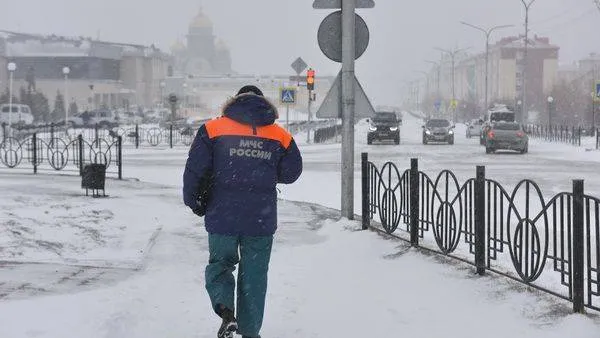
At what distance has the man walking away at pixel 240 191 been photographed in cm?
572

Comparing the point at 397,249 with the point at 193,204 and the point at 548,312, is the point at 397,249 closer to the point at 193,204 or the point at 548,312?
the point at 548,312

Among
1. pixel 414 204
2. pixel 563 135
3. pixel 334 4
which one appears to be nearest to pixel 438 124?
pixel 563 135

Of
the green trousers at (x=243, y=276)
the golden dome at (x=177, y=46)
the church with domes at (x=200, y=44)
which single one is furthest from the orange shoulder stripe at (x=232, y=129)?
the golden dome at (x=177, y=46)

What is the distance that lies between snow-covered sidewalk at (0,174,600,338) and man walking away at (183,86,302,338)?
2.20 ft

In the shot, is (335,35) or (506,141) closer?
(335,35)

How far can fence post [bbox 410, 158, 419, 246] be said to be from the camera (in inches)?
380

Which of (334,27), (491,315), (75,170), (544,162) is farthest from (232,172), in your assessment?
(544,162)

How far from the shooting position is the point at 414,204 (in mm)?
9805

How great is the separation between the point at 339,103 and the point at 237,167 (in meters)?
6.13

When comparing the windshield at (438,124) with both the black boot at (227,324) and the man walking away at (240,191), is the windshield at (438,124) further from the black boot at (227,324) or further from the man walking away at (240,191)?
the black boot at (227,324)

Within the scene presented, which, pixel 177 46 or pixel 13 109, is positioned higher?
pixel 177 46

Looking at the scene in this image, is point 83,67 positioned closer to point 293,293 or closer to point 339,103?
point 339,103

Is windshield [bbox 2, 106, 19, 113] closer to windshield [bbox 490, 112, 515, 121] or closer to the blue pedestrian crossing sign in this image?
the blue pedestrian crossing sign

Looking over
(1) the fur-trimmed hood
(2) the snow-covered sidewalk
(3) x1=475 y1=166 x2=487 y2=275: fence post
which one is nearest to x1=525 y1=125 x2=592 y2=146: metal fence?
(2) the snow-covered sidewalk
